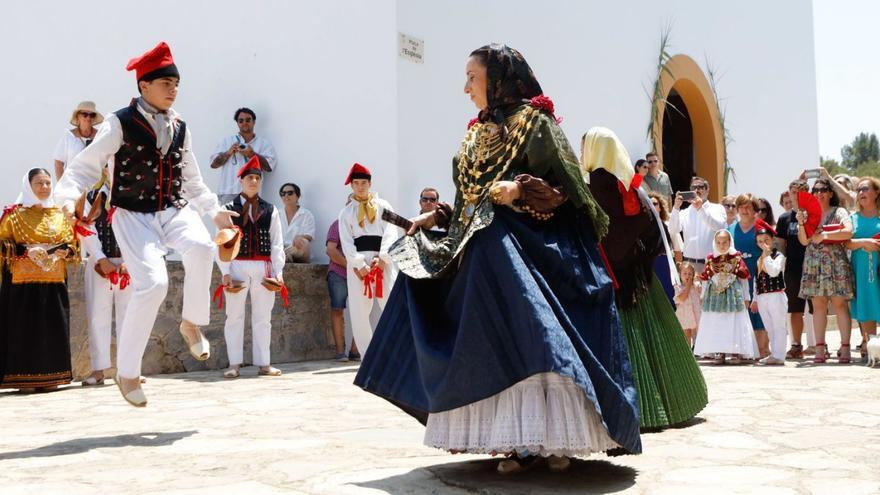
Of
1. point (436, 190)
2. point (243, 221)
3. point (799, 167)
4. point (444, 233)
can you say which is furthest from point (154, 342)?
point (799, 167)

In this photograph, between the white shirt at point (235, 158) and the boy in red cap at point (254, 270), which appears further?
the white shirt at point (235, 158)

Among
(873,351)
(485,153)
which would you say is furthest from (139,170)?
(873,351)

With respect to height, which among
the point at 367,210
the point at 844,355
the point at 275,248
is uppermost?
the point at 367,210

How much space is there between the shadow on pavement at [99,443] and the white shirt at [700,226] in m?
6.14

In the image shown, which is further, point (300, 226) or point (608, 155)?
point (300, 226)

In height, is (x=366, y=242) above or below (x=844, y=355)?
above

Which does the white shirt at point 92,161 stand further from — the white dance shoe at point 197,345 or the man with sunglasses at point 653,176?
the man with sunglasses at point 653,176

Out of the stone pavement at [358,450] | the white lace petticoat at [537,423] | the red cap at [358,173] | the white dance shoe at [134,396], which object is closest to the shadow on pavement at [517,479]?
the stone pavement at [358,450]

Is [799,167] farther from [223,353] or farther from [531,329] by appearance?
[531,329]

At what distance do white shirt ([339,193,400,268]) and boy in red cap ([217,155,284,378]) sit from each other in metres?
0.69

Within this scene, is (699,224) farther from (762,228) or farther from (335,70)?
(335,70)

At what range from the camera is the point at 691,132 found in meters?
13.8

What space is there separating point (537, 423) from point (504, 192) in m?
0.80

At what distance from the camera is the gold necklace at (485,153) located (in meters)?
3.51
